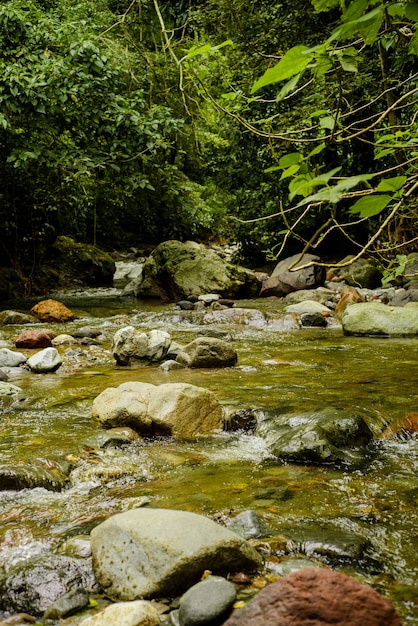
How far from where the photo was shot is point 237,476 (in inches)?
109

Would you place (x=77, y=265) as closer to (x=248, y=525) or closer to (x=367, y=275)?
(x=367, y=275)

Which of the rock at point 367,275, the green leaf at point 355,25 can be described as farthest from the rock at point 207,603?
the rock at point 367,275

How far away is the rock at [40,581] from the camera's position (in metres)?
1.79

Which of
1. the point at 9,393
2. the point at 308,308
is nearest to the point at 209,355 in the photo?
the point at 9,393

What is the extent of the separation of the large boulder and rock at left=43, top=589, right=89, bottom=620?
9.34 meters

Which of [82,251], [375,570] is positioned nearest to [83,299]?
[82,251]

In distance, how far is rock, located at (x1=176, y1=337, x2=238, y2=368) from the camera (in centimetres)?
535

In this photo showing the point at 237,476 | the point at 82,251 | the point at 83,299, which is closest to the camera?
the point at 237,476

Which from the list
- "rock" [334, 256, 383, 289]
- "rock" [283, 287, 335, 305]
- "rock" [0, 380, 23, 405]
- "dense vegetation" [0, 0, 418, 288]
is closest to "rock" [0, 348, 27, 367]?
"rock" [0, 380, 23, 405]

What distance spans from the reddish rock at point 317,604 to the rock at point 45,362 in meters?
4.19

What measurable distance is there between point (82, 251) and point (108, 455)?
1180 centimetres

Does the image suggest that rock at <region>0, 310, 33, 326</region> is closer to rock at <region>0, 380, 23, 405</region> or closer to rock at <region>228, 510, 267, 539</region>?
rock at <region>0, 380, 23, 405</region>

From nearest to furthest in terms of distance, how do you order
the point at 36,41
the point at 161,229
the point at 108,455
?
1. the point at 108,455
2. the point at 36,41
3. the point at 161,229

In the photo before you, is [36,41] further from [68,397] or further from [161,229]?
[161,229]
